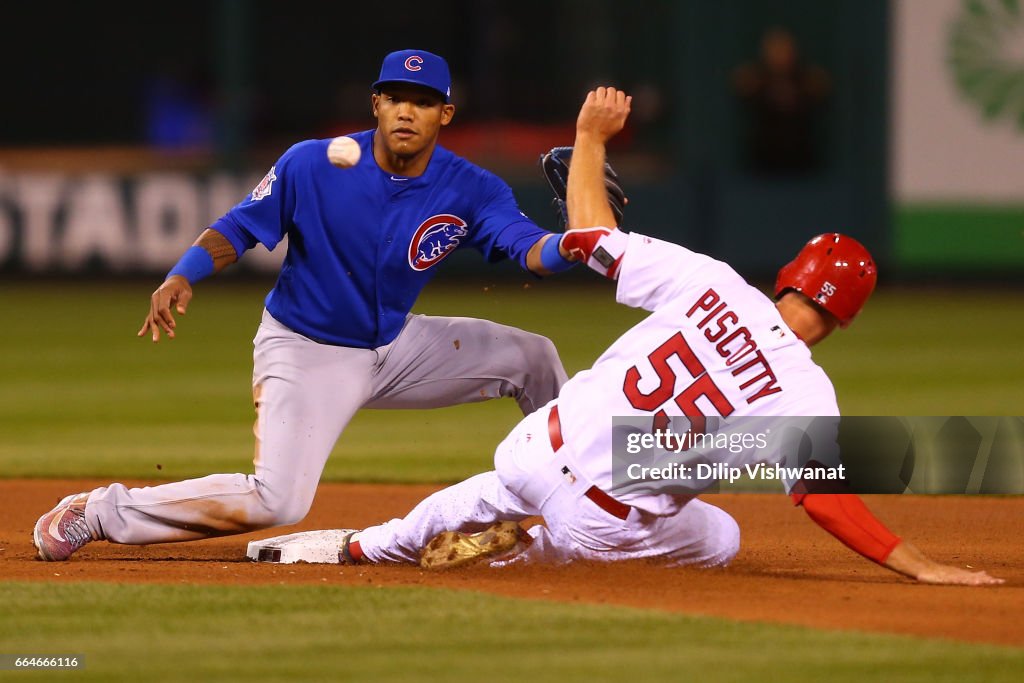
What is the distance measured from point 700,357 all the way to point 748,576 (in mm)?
994

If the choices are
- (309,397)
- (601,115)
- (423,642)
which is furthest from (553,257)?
(423,642)

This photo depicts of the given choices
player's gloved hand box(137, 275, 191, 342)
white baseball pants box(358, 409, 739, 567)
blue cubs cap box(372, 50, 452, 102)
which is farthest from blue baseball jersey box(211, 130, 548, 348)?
white baseball pants box(358, 409, 739, 567)

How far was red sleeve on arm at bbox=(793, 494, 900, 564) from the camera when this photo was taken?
16.2 ft

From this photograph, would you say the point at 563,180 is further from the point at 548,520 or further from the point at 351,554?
the point at 351,554

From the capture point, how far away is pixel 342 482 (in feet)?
26.9

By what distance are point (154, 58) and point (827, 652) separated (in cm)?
2195

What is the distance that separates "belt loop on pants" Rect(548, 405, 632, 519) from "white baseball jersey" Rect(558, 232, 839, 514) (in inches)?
5.2

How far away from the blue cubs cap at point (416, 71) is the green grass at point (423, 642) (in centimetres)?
185

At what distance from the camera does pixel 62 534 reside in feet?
18.6

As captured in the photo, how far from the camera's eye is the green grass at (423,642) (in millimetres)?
4191

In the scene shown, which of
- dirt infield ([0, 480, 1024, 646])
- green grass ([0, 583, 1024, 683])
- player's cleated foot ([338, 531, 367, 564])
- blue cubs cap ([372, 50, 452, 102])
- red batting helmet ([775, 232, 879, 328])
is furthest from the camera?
blue cubs cap ([372, 50, 452, 102])

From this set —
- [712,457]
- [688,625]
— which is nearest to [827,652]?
[688,625]

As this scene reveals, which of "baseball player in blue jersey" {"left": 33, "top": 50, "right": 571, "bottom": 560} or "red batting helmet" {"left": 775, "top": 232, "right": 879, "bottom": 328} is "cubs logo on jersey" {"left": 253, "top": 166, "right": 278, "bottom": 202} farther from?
"red batting helmet" {"left": 775, "top": 232, "right": 879, "bottom": 328}

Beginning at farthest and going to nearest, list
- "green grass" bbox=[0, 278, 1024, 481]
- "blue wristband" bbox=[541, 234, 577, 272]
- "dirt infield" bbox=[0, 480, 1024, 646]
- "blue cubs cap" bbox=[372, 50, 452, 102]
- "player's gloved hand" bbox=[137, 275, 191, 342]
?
"green grass" bbox=[0, 278, 1024, 481], "blue cubs cap" bbox=[372, 50, 452, 102], "blue wristband" bbox=[541, 234, 577, 272], "player's gloved hand" bbox=[137, 275, 191, 342], "dirt infield" bbox=[0, 480, 1024, 646]
